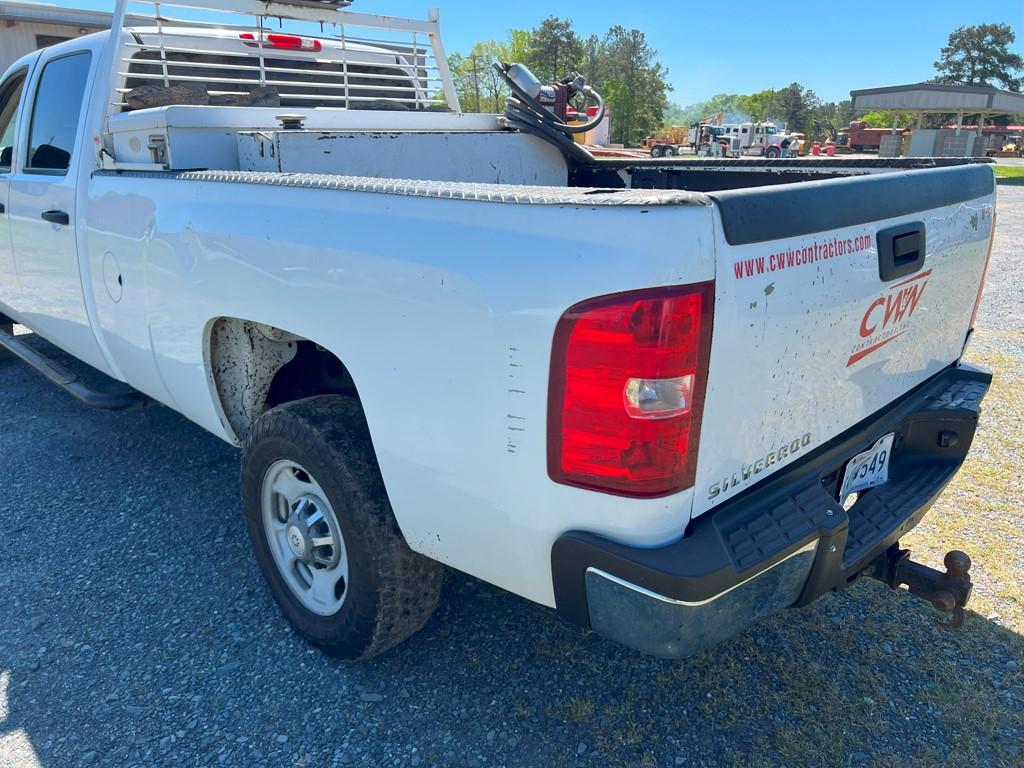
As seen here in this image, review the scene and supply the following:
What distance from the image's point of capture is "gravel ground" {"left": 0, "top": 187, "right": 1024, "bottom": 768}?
2.34m

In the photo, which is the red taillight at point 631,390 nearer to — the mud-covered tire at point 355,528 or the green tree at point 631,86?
the mud-covered tire at point 355,528

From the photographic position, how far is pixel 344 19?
14.9ft

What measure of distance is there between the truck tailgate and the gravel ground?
0.91 meters

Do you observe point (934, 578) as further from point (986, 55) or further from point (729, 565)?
point (986, 55)

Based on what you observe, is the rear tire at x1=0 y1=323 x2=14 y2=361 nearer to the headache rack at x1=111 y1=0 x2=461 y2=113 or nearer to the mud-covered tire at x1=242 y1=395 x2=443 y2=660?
the headache rack at x1=111 y1=0 x2=461 y2=113

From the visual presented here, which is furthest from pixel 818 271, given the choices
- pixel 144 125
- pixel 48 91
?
pixel 48 91

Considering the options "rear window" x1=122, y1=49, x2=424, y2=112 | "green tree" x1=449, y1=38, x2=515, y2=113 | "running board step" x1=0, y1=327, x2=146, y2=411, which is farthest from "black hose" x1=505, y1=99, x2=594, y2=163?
"green tree" x1=449, y1=38, x2=515, y2=113

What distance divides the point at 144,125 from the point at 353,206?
1.59m

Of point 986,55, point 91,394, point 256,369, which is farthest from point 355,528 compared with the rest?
point 986,55

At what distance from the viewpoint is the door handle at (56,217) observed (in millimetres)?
3561

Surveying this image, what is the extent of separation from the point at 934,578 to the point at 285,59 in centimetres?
408

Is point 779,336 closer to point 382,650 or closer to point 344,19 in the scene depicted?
point 382,650

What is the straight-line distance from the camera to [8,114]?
464cm

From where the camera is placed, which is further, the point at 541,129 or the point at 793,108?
the point at 793,108
